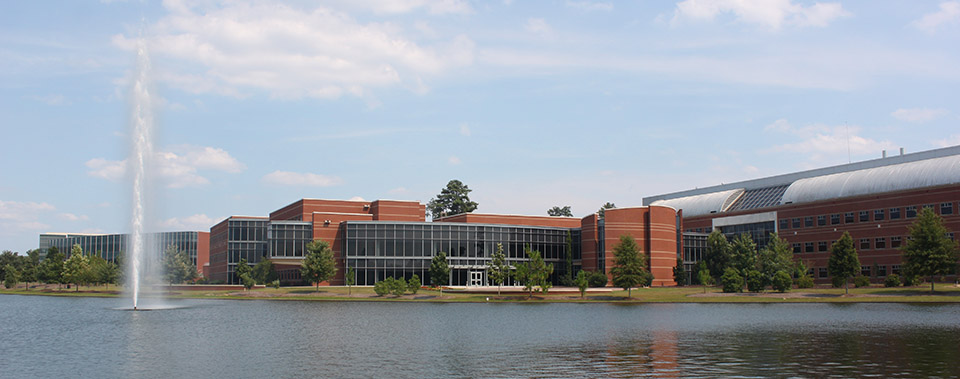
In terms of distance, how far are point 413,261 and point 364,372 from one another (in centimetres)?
8682

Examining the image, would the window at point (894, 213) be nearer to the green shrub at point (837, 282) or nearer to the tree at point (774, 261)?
the tree at point (774, 261)

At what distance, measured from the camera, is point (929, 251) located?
3332 inches

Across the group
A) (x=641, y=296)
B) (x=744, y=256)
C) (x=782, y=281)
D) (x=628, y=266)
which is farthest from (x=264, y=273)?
(x=782, y=281)

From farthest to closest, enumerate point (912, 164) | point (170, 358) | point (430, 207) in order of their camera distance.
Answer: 1. point (430, 207)
2. point (912, 164)
3. point (170, 358)

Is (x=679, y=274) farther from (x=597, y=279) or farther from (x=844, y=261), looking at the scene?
(x=844, y=261)

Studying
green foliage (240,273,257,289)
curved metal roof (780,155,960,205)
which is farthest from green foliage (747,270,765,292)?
green foliage (240,273,257,289)

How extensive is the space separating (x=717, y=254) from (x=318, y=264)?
5839 cm

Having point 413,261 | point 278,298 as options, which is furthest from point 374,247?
point 278,298

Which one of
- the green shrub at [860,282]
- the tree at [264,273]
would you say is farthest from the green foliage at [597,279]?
the tree at [264,273]

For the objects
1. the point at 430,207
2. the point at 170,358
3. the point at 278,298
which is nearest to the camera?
the point at 170,358

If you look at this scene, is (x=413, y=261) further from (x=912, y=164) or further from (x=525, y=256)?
(x=912, y=164)

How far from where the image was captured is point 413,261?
11925 cm

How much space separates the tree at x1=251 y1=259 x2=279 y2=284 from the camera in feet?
388

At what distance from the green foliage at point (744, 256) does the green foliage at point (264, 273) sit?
66959mm
